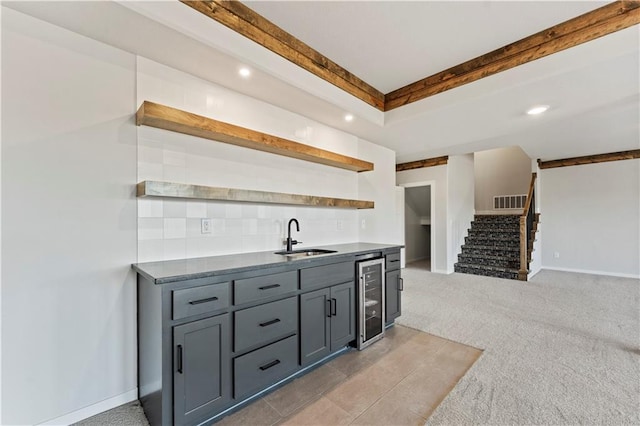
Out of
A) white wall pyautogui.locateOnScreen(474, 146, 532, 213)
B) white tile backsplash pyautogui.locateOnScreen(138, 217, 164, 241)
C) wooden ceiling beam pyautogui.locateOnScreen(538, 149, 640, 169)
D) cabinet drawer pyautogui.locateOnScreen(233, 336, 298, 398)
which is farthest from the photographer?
white wall pyautogui.locateOnScreen(474, 146, 532, 213)

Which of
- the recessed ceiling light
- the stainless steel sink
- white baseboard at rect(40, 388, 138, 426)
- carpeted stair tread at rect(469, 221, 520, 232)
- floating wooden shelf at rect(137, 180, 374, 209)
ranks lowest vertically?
white baseboard at rect(40, 388, 138, 426)

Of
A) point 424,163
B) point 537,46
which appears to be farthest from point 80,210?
point 424,163

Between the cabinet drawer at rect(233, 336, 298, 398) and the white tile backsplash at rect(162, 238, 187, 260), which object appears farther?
the white tile backsplash at rect(162, 238, 187, 260)

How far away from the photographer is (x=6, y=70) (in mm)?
1545

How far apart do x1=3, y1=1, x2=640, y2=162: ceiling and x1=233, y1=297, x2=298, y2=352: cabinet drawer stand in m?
1.78

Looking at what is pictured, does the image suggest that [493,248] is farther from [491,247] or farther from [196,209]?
[196,209]

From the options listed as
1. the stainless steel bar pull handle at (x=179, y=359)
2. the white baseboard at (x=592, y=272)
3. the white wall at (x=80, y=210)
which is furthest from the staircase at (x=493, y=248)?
the stainless steel bar pull handle at (x=179, y=359)

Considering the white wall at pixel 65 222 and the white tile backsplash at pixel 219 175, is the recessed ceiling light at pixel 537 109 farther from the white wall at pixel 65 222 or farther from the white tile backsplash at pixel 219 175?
the white wall at pixel 65 222

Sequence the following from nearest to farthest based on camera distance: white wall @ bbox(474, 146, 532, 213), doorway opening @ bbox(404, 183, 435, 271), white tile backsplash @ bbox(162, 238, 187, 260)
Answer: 1. white tile backsplash @ bbox(162, 238, 187, 260)
2. doorway opening @ bbox(404, 183, 435, 271)
3. white wall @ bbox(474, 146, 532, 213)

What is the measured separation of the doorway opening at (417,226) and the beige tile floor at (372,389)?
4424 mm

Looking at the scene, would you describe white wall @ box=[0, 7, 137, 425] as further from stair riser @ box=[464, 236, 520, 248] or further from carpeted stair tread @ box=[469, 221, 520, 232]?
carpeted stair tread @ box=[469, 221, 520, 232]

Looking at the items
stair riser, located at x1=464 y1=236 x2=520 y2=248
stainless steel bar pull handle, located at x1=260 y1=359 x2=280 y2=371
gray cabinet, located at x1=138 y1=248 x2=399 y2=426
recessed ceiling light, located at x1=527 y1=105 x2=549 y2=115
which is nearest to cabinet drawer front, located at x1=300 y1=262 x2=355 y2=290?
gray cabinet, located at x1=138 y1=248 x2=399 y2=426

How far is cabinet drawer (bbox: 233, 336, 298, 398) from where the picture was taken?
1740mm

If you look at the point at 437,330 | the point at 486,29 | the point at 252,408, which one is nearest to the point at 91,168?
the point at 252,408
